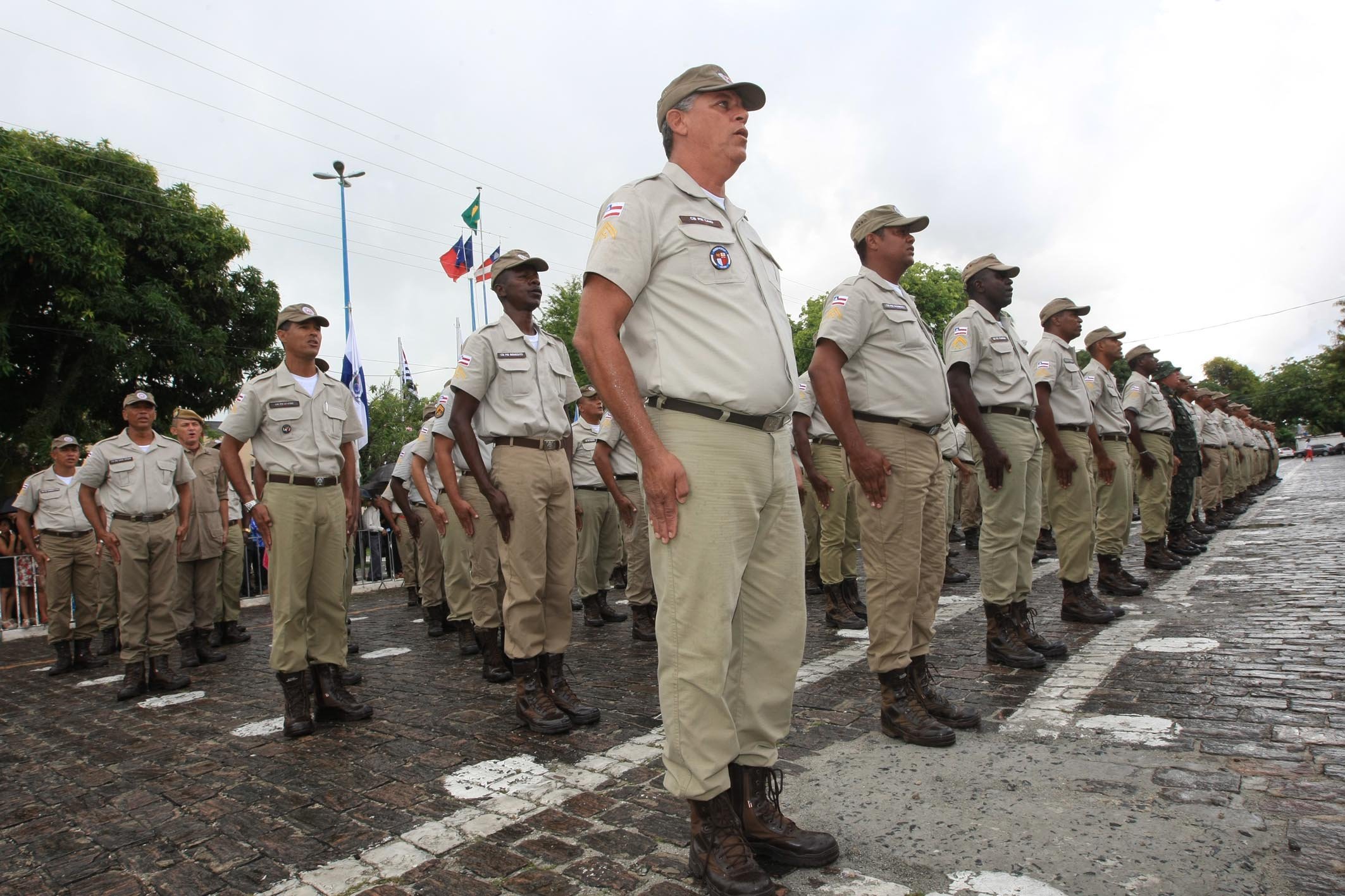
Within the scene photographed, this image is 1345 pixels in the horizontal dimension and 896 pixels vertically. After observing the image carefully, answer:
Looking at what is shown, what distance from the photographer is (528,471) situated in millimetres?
4559

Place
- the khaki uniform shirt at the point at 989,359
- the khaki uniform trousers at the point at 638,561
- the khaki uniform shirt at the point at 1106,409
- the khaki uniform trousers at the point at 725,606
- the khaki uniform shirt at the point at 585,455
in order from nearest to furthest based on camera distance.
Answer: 1. the khaki uniform trousers at the point at 725,606
2. the khaki uniform shirt at the point at 989,359
3. the khaki uniform trousers at the point at 638,561
4. the khaki uniform shirt at the point at 1106,409
5. the khaki uniform shirt at the point at 585,455

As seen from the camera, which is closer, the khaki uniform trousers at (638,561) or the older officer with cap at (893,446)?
the older officer with cap at (893,446)

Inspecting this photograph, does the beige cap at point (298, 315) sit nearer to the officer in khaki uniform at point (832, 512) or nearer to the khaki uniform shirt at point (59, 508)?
the officer in khaki uniform at point (832, 512)

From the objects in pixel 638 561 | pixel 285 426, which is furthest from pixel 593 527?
pixel 285 426

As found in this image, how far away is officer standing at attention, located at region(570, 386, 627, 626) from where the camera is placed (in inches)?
313

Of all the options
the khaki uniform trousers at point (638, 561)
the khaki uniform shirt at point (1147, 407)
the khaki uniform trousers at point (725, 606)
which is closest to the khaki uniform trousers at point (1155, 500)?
the khaki uniform shirt at point (1147, 407)

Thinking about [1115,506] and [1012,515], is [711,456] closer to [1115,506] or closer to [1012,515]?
[1012,515]

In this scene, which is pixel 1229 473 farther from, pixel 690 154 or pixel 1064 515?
pixel 690 154

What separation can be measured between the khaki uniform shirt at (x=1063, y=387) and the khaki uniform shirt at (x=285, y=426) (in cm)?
480

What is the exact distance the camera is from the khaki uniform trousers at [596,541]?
26.2 ft

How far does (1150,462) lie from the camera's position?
8.55 m

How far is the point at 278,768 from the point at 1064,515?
5.24m

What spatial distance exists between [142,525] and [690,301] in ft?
19.2

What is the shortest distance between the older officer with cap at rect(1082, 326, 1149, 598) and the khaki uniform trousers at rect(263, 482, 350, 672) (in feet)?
19.3
